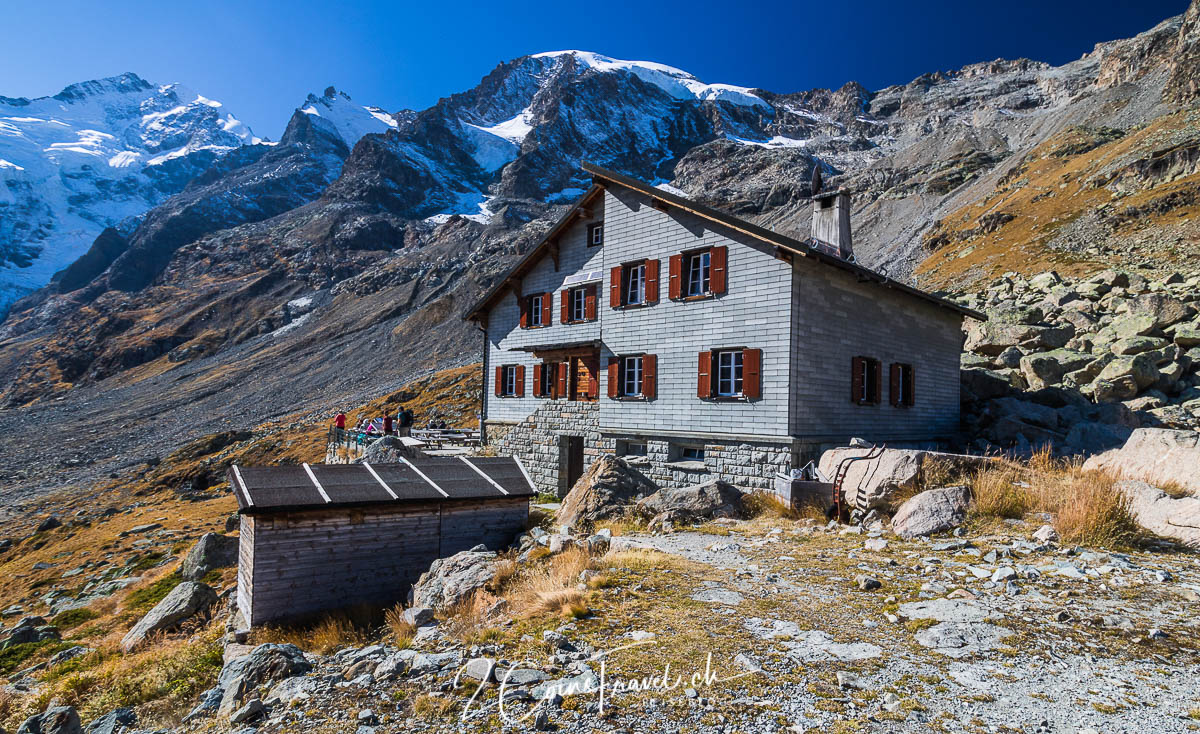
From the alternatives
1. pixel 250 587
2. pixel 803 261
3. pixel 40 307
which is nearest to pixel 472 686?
pixel 250 587

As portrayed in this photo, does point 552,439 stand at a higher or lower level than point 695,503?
higher

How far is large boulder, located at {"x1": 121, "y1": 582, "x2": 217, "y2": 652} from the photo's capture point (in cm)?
1403

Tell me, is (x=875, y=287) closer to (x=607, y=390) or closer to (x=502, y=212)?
(x=607, y=390)

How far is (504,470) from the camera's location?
52.9 feet

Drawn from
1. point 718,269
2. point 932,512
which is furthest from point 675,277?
point 932,512

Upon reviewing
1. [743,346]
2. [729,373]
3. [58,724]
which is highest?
[743,346]

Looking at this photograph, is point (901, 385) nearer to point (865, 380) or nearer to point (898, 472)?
point (865, 380)

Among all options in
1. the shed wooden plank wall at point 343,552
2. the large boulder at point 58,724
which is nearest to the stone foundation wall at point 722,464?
the shed wooden plank wall at point 343,552

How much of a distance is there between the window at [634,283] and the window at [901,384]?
8281 millimetres

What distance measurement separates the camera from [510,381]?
90.9 ft

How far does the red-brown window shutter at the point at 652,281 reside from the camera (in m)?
20.4

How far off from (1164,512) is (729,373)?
10292 millimetres

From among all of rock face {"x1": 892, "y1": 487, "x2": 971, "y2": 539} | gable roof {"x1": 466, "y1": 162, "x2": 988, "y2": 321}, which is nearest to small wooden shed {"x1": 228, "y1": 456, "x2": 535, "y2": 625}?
rock face {"x1": 892, "y1": 487, "x2": 971, "y2": 539}

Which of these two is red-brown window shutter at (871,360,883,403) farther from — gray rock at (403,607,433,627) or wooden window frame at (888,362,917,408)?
gray rock at (403,607,433,627)
